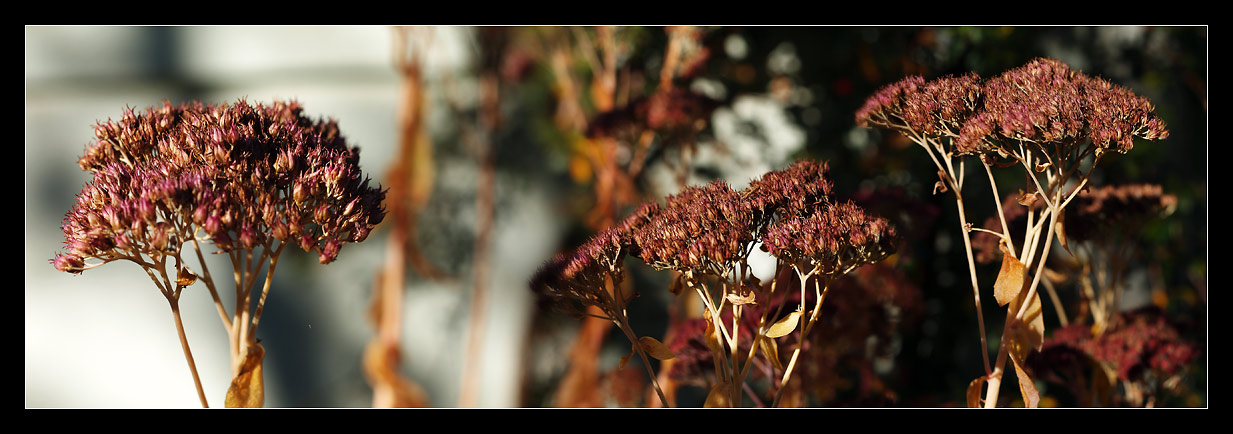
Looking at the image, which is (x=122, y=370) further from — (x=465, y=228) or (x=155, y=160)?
(x=155, y=160)

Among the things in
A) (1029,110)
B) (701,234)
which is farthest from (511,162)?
(1029,110)

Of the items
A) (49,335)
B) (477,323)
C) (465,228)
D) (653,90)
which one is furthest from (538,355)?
(49,335)

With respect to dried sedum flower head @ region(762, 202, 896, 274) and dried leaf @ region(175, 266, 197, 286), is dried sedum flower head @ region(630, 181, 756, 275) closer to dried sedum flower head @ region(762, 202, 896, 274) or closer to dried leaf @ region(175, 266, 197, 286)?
dried sedum flower head @ region(762, 202, 896, 274)

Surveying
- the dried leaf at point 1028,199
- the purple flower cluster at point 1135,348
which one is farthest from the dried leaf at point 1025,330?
the purple flower cluster at point 1135,348

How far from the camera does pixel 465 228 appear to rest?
2586mm

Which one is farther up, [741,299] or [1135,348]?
[741,299]

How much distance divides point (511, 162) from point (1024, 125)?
6.05 feet

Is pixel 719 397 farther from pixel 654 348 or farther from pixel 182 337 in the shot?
pixel 182 337

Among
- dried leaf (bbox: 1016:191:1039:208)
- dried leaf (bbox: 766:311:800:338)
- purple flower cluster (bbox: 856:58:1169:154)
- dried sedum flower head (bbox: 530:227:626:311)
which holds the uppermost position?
purple flower cluster (bbox: 856:58:1169:154)

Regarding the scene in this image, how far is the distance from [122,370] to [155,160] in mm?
1638

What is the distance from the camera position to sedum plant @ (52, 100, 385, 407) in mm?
896

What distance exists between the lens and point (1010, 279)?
1.09 m

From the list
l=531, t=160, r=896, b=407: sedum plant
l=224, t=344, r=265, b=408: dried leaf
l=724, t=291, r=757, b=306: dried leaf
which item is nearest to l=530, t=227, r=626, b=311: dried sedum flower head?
l=531, t=160, r=896, b=407: sedum plant

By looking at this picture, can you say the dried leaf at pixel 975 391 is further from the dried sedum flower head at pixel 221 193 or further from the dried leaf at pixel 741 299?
the dried sedum flower head at pixel 221 193
